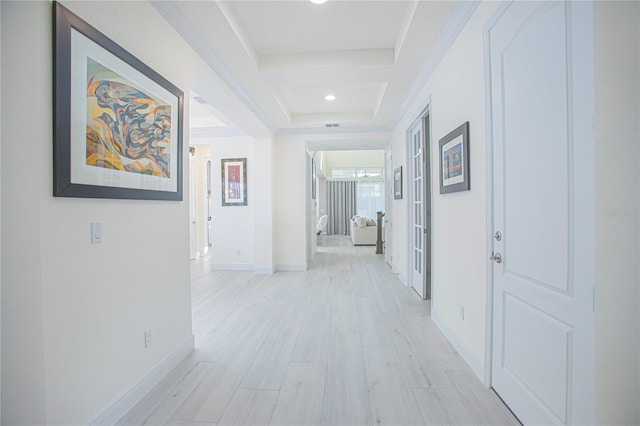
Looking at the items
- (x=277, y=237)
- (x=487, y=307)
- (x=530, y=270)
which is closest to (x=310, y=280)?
(x=277, y=237)

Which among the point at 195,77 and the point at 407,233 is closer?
the point at 195,77

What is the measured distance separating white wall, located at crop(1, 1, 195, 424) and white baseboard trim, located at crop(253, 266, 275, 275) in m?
3.09

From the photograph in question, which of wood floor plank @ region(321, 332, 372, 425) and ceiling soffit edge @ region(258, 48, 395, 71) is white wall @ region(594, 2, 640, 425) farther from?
ceiling soffit edge @ region(258, 48, 395, 71)

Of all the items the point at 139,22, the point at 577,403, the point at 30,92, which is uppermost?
Answer: the point at 139,22

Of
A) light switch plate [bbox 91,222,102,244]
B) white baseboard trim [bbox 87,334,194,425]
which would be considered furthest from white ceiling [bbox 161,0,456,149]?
white baseboard trim [bbox 87,334,194,425]

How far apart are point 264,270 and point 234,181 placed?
1775 mm

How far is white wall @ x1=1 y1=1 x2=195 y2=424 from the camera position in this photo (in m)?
1.06

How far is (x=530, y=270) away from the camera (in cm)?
134

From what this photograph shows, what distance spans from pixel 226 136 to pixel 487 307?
15.9 feet

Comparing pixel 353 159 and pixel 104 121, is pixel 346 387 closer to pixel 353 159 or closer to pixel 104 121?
pixel 104 121

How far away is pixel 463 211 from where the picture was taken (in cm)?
203

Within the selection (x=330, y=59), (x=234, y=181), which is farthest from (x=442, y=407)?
(x=234, y=181)

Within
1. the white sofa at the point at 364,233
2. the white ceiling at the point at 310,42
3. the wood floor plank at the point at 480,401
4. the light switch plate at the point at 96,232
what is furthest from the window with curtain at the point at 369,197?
the light switch plate at the point at 96,232

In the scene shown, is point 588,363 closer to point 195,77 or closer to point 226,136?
point 195,77
